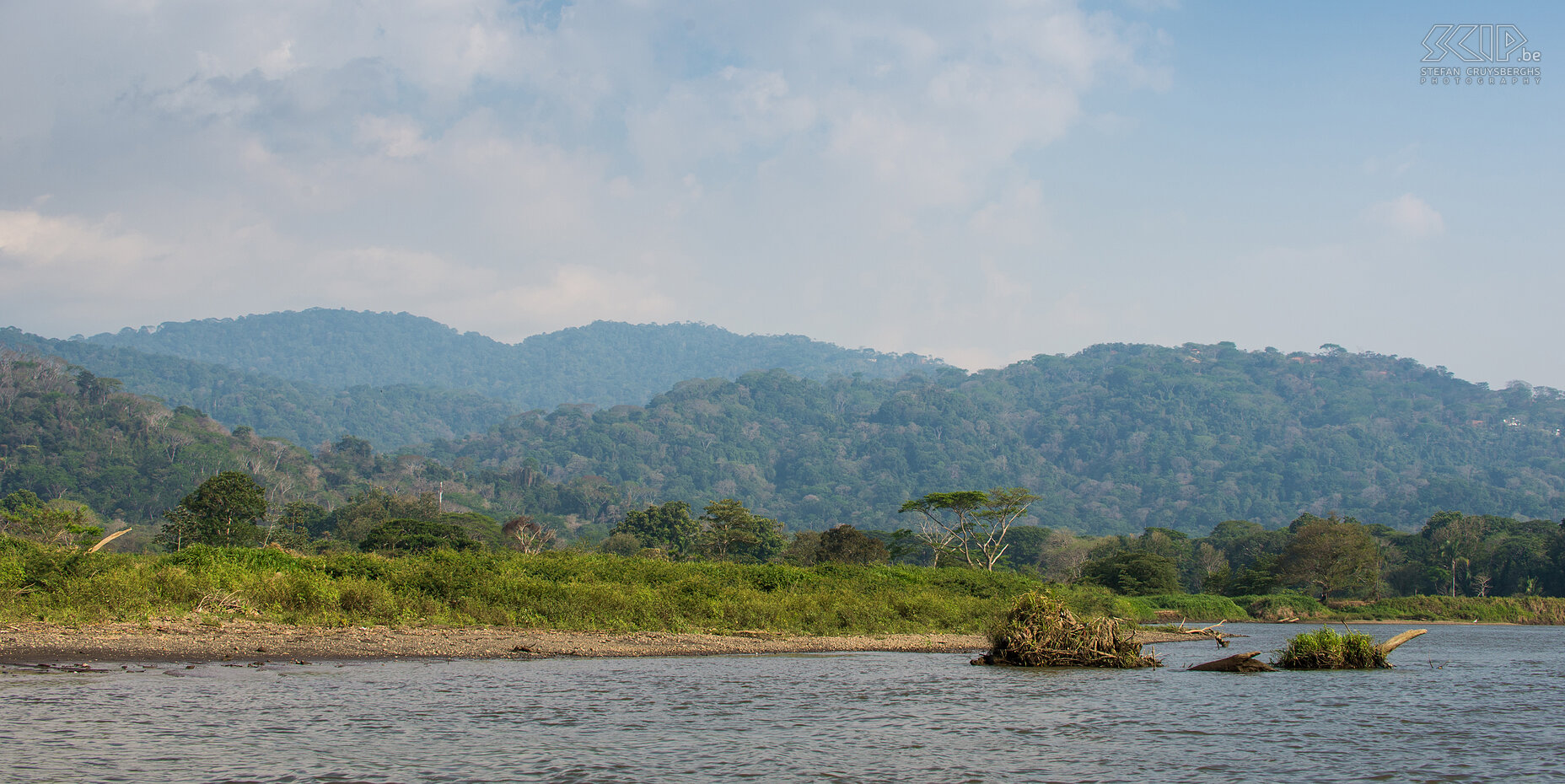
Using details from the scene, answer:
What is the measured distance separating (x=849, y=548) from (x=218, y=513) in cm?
3914

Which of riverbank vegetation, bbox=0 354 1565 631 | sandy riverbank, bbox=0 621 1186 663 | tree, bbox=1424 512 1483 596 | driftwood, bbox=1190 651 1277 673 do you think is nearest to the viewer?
sandy riverbank, bbox=0 621 1186 663

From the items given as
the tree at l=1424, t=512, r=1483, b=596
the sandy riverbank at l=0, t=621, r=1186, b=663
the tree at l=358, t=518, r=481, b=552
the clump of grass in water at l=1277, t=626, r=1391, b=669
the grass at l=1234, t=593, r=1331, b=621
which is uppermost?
the tree at l=1424, t=512, r=1483, b=596

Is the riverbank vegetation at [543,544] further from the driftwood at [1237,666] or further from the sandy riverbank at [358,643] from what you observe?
the driftwood at [1237,666]

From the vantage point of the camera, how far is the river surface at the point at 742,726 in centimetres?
1279

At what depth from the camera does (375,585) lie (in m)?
29.5

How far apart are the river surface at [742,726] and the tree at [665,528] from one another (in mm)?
72352

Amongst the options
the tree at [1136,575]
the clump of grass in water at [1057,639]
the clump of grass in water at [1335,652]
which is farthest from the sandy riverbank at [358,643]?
the tree at [1136,575]

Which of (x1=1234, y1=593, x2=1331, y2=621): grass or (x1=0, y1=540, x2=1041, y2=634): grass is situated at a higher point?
(x1=0, y1=540, x2=1041, y2=634): grass

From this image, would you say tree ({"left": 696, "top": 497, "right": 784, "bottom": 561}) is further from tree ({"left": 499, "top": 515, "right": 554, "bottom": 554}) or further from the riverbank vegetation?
tree ({"left": 499, "top": 515, "right": 554, "bottom": 554})

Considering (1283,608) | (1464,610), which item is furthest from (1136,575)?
(1464,610)

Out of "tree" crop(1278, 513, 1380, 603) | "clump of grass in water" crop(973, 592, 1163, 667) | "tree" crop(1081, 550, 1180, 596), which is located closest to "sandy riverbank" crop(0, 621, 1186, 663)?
"clump of grass in water" crop(973, 592, 1163, 667)

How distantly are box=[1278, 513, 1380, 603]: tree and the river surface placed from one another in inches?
2135

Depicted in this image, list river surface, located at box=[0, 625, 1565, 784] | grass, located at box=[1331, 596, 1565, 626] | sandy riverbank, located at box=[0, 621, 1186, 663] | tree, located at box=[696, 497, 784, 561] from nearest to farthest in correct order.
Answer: river surface, located at box=[0, 625, 1565, 784]
sandy riverbank, located at box=[0, 621, 1186, 663]
grass, located at box=[1331, 596, 1565, 626]
tree, located at box=[696, 497, 784, 561]

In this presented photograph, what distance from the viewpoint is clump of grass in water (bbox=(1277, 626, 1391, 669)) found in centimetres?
2592
